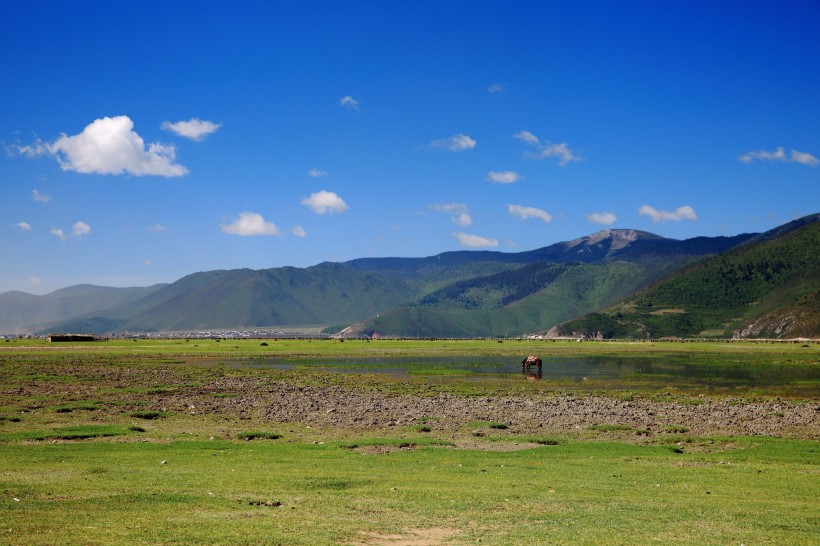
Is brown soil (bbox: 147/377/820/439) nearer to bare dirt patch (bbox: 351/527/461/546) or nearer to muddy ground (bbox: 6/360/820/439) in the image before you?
muddy ground (bbox: 6/360/820/439)

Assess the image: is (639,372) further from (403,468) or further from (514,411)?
(403,468)

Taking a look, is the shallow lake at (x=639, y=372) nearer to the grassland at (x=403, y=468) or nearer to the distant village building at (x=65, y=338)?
the grassland at (x=403, y=468)

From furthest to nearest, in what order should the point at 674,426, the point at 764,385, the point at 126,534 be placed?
the point at 764,385 → the point at 674,426 → the point at 126,534

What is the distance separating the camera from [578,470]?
2292cm

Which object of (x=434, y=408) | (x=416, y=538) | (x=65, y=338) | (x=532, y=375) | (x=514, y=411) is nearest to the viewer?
(x=416, y=538)

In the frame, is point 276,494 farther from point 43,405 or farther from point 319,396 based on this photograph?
point 319,396

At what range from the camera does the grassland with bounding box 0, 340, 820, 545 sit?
588 inches

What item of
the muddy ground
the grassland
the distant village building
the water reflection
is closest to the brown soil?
the muddy ground

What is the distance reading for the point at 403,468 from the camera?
23.1 meters

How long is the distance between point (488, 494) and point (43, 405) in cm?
2869

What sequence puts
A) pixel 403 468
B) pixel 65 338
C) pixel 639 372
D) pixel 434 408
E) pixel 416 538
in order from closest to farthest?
pixel 416 538, pixel 403 468, pixel 434 408, pixel 639 372, pixel 65 338

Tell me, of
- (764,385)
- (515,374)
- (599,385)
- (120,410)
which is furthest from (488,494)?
(515,374)

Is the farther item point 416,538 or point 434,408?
point 434,408

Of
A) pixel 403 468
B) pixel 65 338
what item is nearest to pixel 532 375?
pixel 403 468
